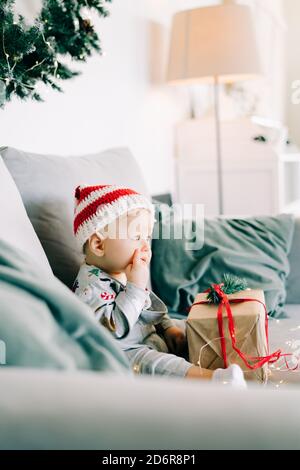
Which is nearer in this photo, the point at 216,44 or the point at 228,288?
the point at 228,288

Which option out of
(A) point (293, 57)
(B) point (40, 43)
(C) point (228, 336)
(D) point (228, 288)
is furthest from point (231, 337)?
(A) point (293, 57)

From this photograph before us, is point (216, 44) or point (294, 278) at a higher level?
point (216, 44)

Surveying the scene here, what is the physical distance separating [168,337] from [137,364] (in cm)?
19

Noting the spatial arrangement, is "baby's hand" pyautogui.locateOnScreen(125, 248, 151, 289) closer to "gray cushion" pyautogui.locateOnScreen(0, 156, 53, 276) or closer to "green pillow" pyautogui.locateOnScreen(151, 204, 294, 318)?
"gray cushion" pyautogui.locateOnScreen(0, 156, 53, 276)

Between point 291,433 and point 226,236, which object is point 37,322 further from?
point 226,236

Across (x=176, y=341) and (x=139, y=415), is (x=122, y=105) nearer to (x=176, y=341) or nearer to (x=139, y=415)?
(x=176, y=341)

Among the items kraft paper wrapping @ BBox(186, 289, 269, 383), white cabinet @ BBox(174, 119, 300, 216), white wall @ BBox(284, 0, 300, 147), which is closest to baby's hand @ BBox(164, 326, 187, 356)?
kraft paper wrapping @ BBox(186, 289, 269, 383)

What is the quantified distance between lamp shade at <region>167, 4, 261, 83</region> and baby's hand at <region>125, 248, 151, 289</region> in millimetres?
1507

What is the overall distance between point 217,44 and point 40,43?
118 cm

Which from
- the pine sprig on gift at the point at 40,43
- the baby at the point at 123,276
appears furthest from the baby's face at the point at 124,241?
the pine sprig on gift at the point at 40,43

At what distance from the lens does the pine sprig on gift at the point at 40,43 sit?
1592 mm

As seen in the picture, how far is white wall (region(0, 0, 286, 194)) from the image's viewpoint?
198 centimetres

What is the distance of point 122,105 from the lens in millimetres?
2557
